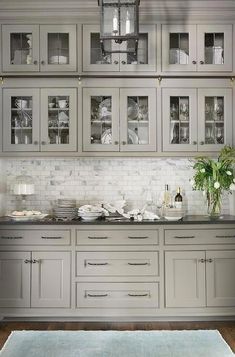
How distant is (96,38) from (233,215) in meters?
2.29

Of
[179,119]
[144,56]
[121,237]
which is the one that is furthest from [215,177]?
[144,56]

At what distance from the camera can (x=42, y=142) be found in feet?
13.9

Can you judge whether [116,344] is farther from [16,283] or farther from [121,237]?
[16,283]

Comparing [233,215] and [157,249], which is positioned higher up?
[233,215]

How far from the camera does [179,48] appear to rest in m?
4.26

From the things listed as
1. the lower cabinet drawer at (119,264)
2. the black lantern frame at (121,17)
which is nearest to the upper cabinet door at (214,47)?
the black lantern frame at (121,17)

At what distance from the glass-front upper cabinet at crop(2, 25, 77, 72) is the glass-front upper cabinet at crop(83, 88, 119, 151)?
36cm

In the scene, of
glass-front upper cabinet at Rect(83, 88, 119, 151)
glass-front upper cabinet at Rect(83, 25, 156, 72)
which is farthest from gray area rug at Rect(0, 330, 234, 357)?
glass-front upper cabinet at Rect(83, 25, 156, 72)

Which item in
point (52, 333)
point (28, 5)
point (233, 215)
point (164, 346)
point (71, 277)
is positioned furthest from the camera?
point (233, 215)

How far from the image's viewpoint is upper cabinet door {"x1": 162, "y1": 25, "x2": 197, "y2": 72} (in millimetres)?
4227

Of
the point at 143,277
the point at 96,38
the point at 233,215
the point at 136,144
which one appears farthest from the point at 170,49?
the point at 143,277

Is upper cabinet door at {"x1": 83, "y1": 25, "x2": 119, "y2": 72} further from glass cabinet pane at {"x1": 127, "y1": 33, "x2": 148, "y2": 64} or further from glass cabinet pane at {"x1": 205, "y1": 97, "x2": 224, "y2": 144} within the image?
glass cabinet pane at {"x1": 205, "y1": 97, "x2": 224, "y2": 144}

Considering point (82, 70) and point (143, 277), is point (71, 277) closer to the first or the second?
point (143, 277)

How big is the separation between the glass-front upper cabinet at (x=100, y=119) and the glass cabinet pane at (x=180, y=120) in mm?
561
